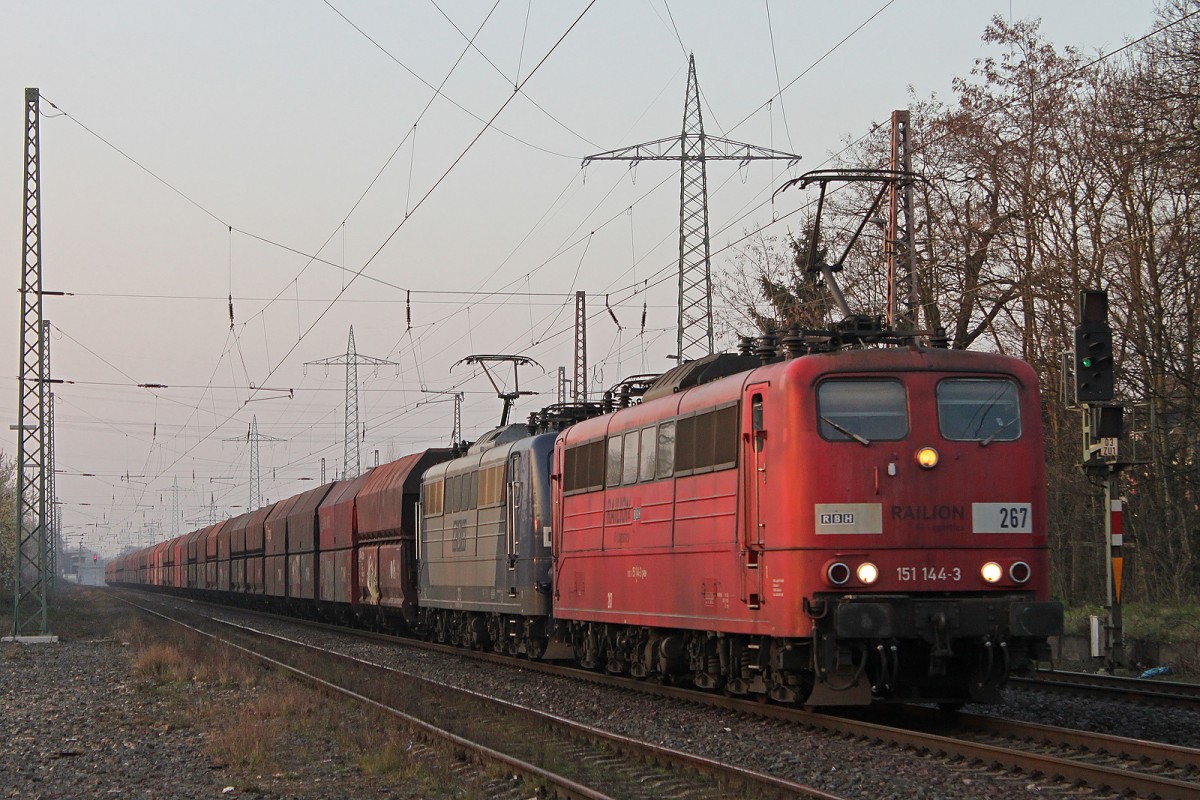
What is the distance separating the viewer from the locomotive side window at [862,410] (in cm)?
1224

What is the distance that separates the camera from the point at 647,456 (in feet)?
51.6

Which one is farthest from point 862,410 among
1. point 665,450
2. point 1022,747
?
point 665,450

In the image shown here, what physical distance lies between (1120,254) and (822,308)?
32.6ft

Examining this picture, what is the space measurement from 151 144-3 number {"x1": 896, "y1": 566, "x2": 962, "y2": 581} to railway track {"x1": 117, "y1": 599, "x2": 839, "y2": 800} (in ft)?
8.69

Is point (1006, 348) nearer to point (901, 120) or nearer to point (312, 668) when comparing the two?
point (901, 120)

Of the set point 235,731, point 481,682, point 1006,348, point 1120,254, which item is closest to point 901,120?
point 1120,254

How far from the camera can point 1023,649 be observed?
39.4 feet

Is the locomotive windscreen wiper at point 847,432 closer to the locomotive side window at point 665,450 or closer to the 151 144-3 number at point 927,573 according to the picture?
the 151 144-3 number at point 927,573

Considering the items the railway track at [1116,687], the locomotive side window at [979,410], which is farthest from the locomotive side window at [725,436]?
the railway track at [1116,687]

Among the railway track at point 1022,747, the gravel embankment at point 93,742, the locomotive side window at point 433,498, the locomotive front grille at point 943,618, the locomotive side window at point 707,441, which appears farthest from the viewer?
the locomotive side window at point 433,498

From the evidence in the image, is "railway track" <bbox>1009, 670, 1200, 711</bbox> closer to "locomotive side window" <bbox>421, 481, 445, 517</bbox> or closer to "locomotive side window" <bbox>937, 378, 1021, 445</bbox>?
"locomotive side window" <bbox>937, 378, 1021, 445</bbox>

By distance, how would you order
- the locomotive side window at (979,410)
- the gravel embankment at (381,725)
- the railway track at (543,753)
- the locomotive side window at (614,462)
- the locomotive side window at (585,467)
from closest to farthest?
1. the railway track at (543,753)
2. the gravel embankment at (381,725)
3. the locomotive side window at (979,410)
4. the locomotive side window at (614,462)
5. the locomotive side window at (585,467)

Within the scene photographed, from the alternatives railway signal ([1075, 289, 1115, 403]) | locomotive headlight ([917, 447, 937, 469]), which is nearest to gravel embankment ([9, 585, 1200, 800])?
locomotive headlight ([917, 447, 937, 469])

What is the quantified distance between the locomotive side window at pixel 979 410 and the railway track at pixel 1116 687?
3.21 m
